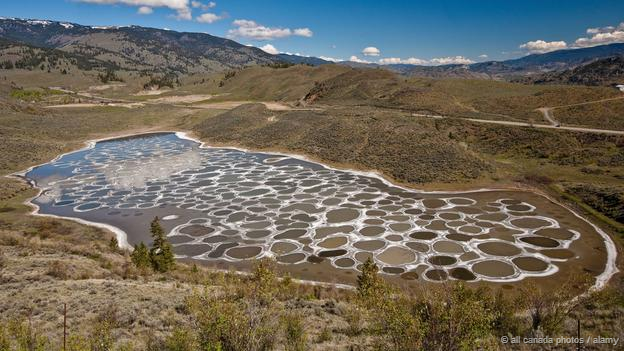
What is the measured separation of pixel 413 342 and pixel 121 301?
15.4m

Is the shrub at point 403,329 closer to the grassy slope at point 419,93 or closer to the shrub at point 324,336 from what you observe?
the shrub at point 324,336

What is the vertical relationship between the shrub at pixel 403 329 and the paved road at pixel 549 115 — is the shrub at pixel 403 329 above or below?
below

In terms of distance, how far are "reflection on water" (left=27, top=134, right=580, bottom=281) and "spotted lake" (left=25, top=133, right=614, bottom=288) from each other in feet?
0.43

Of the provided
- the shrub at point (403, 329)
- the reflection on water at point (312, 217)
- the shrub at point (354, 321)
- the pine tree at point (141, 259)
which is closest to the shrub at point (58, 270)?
the pine tree at point (141, 259)

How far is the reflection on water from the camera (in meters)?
33.0

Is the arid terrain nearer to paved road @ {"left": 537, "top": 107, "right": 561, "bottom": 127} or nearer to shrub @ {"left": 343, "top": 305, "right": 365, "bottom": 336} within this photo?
shrub @ {"left": 343, "top": 305, "right": 365, "bottom": 336}

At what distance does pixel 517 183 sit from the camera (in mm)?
50562

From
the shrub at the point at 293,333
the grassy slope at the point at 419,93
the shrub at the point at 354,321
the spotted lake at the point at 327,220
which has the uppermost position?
the grassy slope at the point at 419,93

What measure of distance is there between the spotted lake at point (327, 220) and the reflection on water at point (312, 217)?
0.13m

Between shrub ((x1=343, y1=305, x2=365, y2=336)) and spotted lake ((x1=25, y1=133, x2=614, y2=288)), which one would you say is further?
spotted lake ((x1=25, y1=133, x2=614, y2=288))

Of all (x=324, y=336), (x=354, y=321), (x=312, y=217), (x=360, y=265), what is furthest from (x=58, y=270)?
(x=312, y=217)

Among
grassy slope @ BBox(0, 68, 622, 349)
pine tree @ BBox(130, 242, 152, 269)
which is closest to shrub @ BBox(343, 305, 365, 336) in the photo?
grassy slope @ BBox(0, 68, 622, 349)

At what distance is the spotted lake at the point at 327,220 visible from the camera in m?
31.9

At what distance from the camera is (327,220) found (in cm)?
4169
